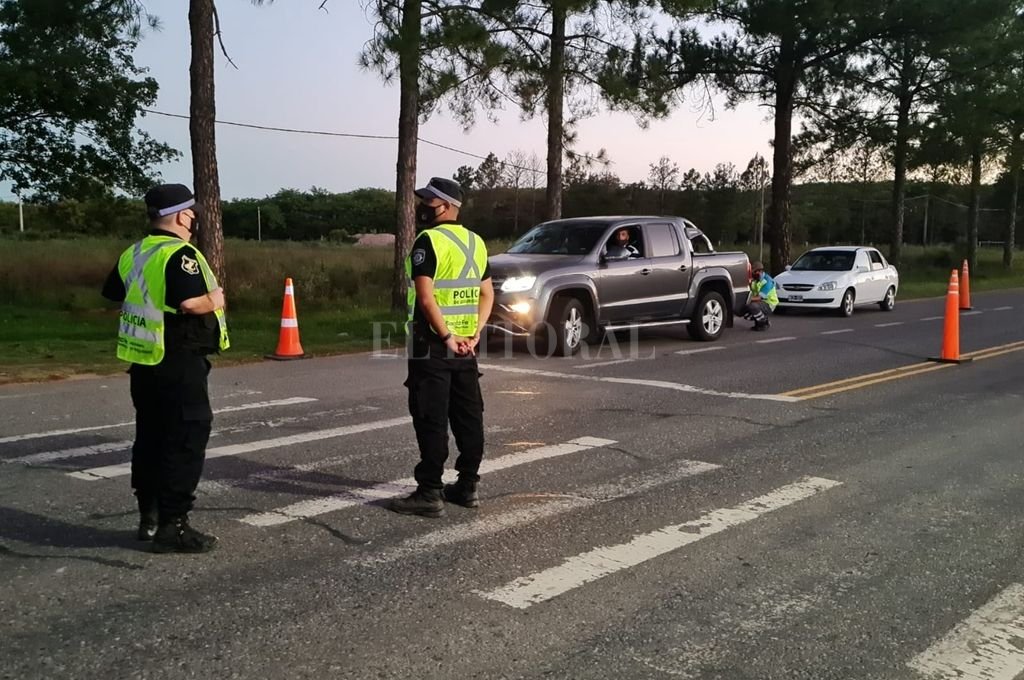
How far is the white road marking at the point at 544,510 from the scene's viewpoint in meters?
4.68

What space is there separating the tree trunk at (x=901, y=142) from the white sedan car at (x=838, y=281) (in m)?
9.69

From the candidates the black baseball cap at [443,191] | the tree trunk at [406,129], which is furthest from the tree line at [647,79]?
the black baseball cap at [443,191]

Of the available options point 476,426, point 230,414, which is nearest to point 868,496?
point 476,426

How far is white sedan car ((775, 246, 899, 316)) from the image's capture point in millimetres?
20281

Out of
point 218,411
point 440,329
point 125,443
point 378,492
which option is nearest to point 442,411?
point 440,329

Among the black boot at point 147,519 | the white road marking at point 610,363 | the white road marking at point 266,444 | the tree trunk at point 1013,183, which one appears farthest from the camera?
the tree trunk at point 1013,183

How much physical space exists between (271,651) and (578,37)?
1788 centimetres

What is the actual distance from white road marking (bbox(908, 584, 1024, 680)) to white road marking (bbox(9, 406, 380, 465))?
5.42 meters

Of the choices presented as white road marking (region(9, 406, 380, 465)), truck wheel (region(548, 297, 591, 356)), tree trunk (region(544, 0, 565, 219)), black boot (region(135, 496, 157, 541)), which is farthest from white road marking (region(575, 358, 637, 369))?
tree trunk (region(544, 0, 565, 219))

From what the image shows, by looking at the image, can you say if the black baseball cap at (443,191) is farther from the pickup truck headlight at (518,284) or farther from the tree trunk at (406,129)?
the tree trunk at (406,129)

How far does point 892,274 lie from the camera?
22500 millimetres

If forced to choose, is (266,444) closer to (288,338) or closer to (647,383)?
(647,383)

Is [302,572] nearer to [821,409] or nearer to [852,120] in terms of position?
[821,409]

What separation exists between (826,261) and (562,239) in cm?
1069
